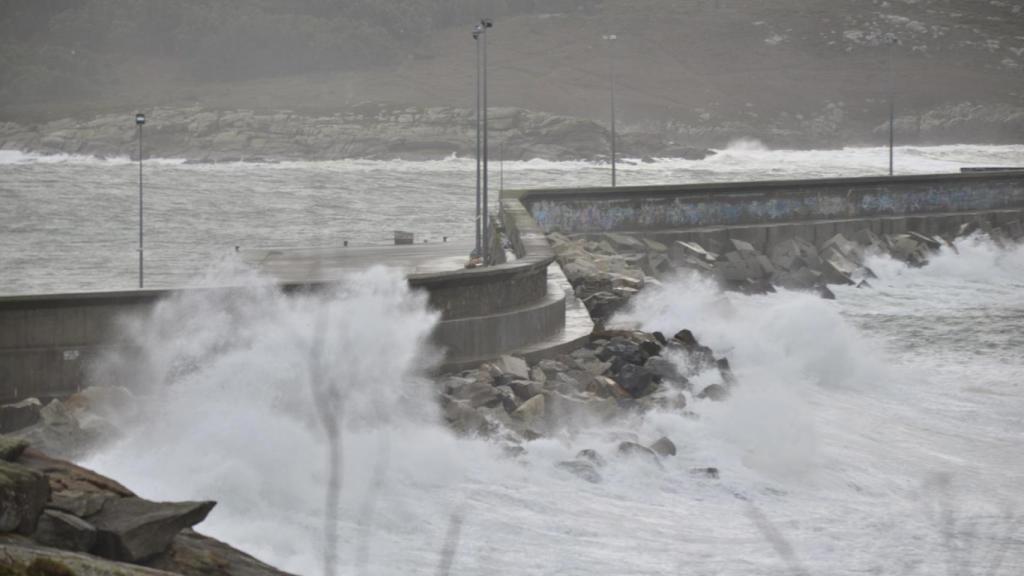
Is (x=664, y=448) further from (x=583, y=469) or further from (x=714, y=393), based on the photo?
(x=714, y=393)

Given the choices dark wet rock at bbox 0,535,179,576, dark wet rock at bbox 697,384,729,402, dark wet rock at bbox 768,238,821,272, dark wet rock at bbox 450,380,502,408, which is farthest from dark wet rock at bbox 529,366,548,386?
dark wet rock at bbox 768,238,821,272

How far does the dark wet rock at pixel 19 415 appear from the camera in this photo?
1201 centimetres

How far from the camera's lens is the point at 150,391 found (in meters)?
12.5

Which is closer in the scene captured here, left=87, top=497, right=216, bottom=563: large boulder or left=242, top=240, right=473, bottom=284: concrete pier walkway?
left=87, top=497, right=216, bottom=563: large boulder

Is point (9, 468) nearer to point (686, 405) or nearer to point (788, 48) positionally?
point (686, 405)

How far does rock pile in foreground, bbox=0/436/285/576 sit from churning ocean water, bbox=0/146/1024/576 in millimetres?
1014

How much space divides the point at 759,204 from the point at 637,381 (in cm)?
1794

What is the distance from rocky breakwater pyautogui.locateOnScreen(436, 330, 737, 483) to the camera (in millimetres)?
12633

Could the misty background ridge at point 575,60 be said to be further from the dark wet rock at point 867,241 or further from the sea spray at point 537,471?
the sea spray at point 537,471

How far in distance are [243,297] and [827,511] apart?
5585mm

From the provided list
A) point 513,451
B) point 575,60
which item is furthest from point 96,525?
point 575,60

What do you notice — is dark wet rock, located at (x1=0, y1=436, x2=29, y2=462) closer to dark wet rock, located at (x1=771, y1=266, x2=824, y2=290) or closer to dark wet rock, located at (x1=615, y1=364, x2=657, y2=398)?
dark wet rock, located at (x1=615, y1=364, x2=657, y2=398)

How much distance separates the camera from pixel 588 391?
14234 mm

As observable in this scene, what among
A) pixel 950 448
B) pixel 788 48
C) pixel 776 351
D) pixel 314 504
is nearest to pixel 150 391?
pixel 314 504
